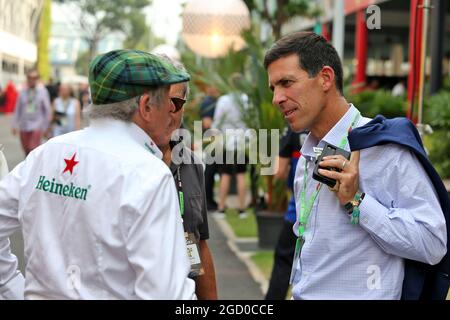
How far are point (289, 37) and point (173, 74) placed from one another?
68 centimetres

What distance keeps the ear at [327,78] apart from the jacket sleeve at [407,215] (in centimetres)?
36

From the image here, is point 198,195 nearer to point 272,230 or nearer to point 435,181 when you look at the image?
point 435,181

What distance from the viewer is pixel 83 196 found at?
1997 millimetres

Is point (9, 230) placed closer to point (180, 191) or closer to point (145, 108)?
point (145, 108)

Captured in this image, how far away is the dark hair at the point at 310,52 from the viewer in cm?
262

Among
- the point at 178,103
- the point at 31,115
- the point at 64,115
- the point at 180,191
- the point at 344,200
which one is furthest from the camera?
the point at 64,115


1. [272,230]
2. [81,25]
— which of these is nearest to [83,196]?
[272,230]

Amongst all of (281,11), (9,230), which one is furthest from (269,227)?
(9,230)

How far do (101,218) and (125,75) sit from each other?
411 millimetres

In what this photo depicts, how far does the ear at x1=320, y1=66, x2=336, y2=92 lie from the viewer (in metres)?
Answer: 2.63

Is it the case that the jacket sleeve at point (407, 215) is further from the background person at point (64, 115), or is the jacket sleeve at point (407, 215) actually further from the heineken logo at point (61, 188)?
the background person at point (64, 115)

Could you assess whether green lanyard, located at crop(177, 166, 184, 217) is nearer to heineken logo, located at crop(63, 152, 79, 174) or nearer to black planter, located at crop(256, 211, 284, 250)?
heineken logo, located at crop(63, 152, 79, 174)

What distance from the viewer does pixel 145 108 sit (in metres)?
2.12

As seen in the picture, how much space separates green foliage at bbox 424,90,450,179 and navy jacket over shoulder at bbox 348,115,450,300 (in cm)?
650
